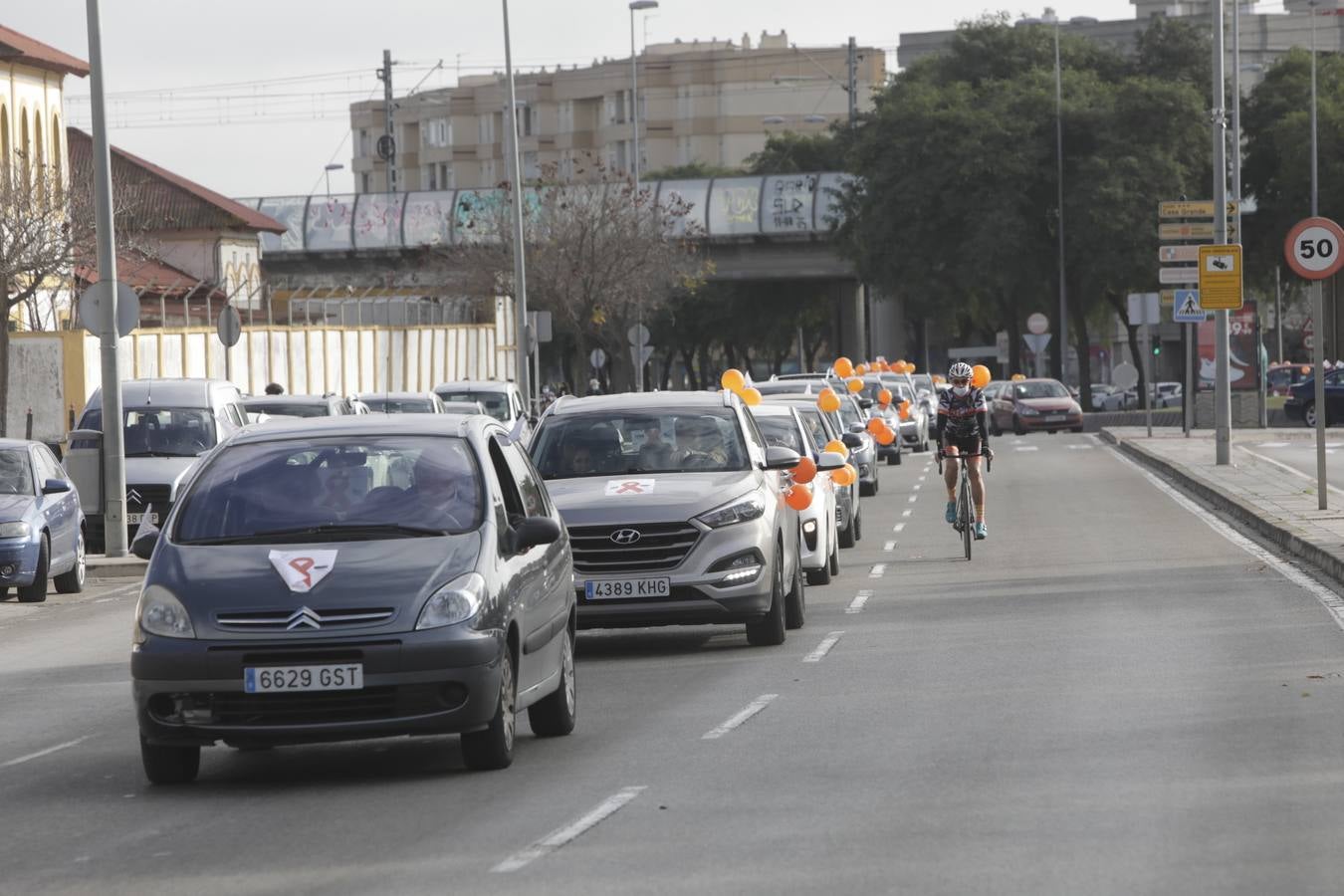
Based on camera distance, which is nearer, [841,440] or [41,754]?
[41,754]

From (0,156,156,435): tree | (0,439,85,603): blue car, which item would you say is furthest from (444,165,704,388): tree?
(0,439,85,603): blue car

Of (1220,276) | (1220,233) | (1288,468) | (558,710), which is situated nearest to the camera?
(558,710)


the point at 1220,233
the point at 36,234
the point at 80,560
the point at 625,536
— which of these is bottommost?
the point at 80,560

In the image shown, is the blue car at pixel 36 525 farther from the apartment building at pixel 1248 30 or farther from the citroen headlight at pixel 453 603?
the apartment building at pixel 1248 30

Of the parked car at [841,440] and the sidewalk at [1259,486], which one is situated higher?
the parked car at [841,440]

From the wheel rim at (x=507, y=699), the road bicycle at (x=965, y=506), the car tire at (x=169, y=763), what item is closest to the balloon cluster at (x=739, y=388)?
the road bicycle at (x=965, y=506)

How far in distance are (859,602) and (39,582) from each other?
7.76 meters

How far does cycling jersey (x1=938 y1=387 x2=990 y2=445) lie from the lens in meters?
23.2

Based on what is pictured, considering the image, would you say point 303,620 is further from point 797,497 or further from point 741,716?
point 797,497

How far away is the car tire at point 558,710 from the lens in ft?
38.9

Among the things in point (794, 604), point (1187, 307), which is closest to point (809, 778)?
point (794, 604)

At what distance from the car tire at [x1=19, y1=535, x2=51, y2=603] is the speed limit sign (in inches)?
480

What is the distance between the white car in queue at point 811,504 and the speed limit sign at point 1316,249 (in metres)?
5.54

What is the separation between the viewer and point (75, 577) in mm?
23812
